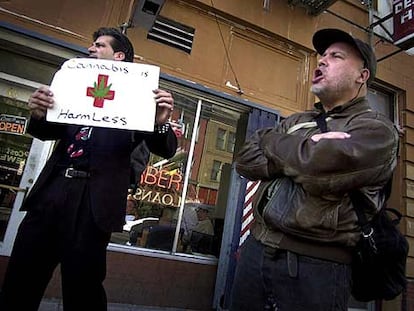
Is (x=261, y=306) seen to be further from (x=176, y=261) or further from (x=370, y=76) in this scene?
(x=176, y=261)

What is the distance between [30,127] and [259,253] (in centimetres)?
157

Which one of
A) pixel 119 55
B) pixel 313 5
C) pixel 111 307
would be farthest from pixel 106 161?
pixel 313 5

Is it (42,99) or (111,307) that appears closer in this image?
(42,99)

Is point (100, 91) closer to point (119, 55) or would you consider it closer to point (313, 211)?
point (119, 55)

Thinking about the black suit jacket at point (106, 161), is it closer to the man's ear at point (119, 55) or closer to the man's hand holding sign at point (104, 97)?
the man's hand holding sign at point (104, 97)

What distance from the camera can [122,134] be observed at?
2.09 m

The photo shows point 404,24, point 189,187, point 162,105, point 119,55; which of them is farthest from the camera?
point 404,24

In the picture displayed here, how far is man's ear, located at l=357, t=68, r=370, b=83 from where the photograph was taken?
6.57 feet

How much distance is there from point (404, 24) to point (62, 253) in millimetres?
6462

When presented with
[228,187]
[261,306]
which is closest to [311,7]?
[228,187]

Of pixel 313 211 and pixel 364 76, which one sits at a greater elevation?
pixel 364 76

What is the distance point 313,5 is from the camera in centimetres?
612

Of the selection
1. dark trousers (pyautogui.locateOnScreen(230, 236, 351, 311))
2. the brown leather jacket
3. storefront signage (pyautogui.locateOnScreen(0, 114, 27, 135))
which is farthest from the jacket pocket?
storefront signage (pyautogui.locateOnScreen(0, 114, 27, 135))

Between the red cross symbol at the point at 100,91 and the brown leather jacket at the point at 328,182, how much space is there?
3.16 ft
